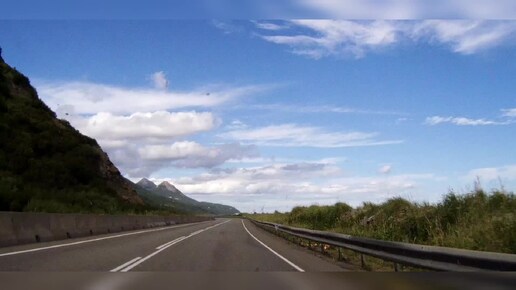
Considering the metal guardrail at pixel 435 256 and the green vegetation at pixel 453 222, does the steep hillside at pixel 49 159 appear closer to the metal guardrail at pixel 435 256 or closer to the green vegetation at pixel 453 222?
the green vegetation at pixel 453 222

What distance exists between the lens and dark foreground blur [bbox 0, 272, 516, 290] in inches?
255

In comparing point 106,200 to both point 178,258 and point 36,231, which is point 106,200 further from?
point 178,258

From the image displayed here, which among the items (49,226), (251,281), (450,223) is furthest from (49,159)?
(251,281)

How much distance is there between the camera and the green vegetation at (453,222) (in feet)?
38.2

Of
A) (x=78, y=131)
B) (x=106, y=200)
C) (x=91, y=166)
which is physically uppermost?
(x=78, y=131)

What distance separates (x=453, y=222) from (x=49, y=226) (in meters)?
15.7

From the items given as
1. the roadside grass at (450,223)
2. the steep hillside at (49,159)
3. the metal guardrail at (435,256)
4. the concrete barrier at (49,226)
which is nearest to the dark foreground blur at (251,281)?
the metal guardrail at (435,256)

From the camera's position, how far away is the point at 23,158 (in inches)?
2034

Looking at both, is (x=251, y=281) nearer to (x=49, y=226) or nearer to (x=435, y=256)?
(x=435, y=256)

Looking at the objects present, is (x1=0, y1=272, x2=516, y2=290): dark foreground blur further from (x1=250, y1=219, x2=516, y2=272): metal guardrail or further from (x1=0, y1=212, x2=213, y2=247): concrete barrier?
(x1=0, y1=212, x2=213, y2=247): concrete barrier

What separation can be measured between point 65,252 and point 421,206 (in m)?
11.8

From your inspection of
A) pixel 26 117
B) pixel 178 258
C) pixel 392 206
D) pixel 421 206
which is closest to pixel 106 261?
pixel 178 258

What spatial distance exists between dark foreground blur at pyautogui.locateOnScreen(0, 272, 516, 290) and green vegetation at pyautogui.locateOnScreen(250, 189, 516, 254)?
4719mm

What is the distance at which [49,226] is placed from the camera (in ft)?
75.3
